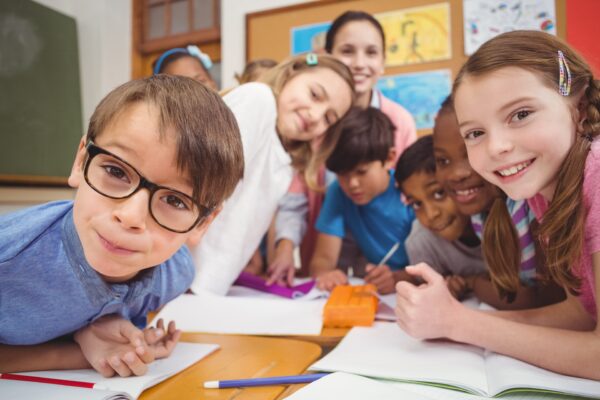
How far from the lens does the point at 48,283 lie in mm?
528

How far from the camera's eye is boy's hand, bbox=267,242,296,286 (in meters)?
1.11

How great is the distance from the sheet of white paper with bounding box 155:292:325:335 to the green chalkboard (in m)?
1.75

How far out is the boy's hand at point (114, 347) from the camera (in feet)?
1.70

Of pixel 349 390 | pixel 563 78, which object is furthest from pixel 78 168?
pixel 563 78

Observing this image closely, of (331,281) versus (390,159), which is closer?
(331,281)

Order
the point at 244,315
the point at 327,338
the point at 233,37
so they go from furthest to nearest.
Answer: the point at 233,37 < the point at 244,315 < the point at 327,338

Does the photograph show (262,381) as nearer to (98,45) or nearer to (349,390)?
(349,390)

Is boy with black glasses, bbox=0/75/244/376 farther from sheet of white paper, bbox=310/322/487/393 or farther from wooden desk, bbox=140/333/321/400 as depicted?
sheet of white paper, bbox=310/322/487/393

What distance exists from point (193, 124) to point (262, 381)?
30 cm

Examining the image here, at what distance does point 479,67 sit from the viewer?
59 centimetres

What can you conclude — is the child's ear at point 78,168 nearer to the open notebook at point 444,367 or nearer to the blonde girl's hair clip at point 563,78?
the open notebook at point 444,367

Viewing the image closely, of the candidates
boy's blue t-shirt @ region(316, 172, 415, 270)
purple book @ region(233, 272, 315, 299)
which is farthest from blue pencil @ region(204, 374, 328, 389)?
boy's blue t-shirt @ region(316, 172, 415, 270)

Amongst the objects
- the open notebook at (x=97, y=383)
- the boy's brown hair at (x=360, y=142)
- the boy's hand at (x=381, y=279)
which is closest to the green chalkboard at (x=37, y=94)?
the boy's brown hair at (x=360, y=142)

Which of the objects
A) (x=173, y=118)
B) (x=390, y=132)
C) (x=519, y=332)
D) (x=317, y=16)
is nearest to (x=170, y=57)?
(x=390, y=132)
